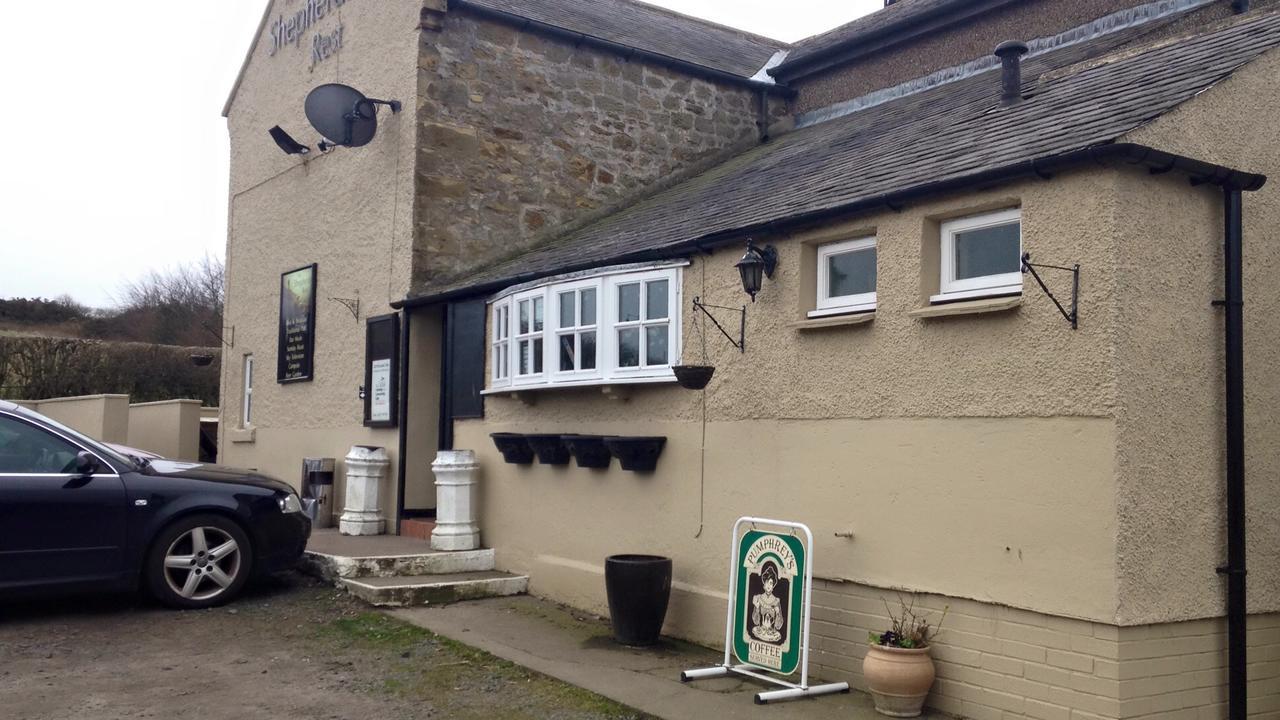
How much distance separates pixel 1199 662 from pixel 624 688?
10.4 feet

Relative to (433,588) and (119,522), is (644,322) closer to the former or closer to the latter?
(433,588)

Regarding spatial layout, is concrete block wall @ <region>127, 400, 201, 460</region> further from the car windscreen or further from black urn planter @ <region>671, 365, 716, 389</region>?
black urn planter @ <region>671, 365, 716, 389</region>

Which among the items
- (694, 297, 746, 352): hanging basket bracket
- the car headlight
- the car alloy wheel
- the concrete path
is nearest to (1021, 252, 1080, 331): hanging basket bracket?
the concrete path

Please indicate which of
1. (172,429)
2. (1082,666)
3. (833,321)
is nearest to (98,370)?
(172,429)

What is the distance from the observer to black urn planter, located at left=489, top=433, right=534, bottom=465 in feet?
33.3

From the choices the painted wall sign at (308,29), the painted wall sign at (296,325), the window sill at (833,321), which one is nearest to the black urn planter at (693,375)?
the window sill at (833,321)

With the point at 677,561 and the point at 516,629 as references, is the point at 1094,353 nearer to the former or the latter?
the point at 677,561

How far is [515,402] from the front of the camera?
1048 centimetres

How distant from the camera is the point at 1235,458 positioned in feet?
19.7

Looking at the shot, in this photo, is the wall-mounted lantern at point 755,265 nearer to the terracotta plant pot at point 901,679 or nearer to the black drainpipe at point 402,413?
the terracotta plant pot at point 901,679

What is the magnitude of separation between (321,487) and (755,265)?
756 centimetres

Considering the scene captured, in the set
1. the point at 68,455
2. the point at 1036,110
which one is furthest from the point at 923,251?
the point at 68,455

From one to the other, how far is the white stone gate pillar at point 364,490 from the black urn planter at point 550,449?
9.72ft

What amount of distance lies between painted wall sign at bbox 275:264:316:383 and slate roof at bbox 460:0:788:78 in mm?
4255
